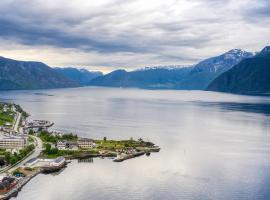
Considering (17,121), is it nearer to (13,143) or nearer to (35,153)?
(13,143)

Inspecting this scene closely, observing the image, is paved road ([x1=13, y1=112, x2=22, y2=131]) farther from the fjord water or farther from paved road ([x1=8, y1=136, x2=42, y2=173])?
paved road ([x1=8, y1=136, x2=42, y2=173])

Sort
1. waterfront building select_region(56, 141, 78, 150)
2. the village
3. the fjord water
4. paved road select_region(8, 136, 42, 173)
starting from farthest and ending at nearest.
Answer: waterfront building select_region(56, 141, 78, 150) < paved road select_region(8, 136, 42, 173) < the village < the fjord water

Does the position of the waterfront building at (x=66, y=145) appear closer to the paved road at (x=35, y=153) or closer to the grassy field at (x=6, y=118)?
the paved road at (x=35, y=153)

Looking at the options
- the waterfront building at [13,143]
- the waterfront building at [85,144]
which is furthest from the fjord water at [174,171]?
the waterfront building at [13,143]

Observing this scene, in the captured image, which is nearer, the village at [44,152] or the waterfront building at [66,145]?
the village at [44,152]

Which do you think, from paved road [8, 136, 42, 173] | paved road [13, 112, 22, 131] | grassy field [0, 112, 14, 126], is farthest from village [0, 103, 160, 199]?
grassy field [0, 112, 14, 126]

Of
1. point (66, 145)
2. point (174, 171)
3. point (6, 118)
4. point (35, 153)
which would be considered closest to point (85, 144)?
point (66, 145)

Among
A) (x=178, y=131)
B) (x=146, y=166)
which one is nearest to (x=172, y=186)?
(x=146, y=166)

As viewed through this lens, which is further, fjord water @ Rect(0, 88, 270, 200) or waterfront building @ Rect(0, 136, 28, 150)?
waterfront building @ Rect(0, 136, 28, 150)

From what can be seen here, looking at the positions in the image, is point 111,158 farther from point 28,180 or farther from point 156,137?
point 156,137
